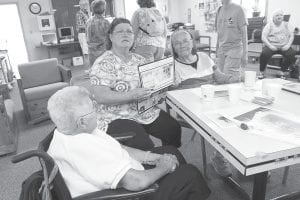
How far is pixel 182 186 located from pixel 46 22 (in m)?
7.75

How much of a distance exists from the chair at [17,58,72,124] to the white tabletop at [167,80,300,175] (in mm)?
2610

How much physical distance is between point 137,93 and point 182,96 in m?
0.31

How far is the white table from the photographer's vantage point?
102 cm

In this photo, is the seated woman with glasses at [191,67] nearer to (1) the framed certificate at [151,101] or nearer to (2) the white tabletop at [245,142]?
(1) the framed certificate at [151,101]

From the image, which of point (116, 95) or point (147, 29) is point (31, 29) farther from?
point (116, 95)

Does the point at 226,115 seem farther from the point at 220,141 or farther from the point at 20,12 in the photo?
the point at 20,12

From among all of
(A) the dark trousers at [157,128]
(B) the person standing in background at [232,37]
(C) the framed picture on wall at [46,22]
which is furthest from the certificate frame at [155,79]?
(C) the framed picture on wall at [46,22]

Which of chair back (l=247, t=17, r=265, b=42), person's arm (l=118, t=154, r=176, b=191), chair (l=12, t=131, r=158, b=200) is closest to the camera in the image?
chair (l=12, t=131, r=158, b=200)

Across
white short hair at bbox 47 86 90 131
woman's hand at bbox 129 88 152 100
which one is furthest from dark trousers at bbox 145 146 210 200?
woman's hand at bbox 129 88 152 100

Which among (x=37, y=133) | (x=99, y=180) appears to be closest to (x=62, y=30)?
(x=37, y=133)

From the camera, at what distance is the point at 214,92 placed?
1.72 m

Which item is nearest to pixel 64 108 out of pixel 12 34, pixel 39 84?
pixel 39 84

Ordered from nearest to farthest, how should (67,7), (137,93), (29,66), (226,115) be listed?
(226,115) → (137,93) → (29,66) → (67,7)

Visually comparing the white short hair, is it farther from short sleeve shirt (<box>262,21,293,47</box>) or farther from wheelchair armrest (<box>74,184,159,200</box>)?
short sleeve shirt (<box>262,21,293,47</box>)
